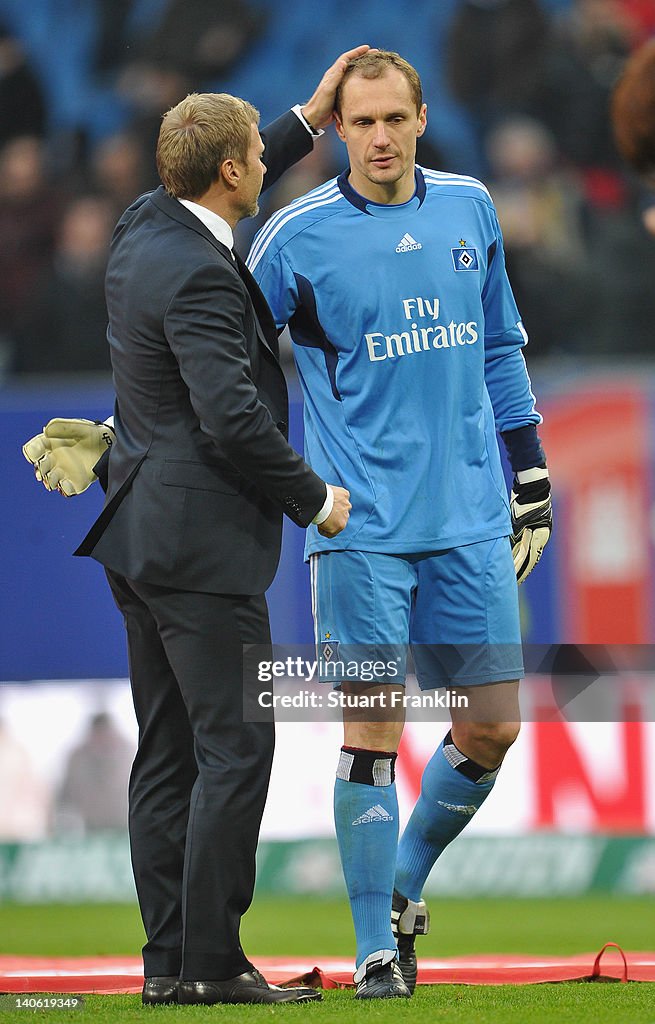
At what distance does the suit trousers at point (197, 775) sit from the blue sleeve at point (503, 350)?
0.90 metres

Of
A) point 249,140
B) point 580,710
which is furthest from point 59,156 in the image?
point 249,140

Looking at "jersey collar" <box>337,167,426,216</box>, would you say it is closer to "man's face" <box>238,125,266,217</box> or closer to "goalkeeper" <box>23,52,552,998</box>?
"goalkeeper" <box>23,52,552,998</box>

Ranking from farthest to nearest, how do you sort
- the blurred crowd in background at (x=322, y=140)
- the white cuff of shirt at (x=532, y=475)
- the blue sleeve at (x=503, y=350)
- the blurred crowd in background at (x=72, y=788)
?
the blurred crowd in background at (x=322, y=140) < the blurred crowd in background at (x=72, y=788) < the white cuff of shirt at (x=532, y=475) < the blue sleeve at (x=503, y=350)

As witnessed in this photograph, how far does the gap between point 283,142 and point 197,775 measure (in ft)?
4.99

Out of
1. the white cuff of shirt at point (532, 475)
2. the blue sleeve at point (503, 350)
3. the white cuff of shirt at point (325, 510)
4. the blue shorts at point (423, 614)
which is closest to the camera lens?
the white cuff of shirt at point (325, 510)

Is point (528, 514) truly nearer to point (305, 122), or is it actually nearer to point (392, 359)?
point (392, 359)

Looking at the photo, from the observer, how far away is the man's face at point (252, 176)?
3.02 m

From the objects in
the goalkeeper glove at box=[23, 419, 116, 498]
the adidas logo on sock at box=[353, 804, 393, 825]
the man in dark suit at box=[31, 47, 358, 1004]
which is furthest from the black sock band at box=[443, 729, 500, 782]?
the goalkeeper glove at box=[23, 419, 116, 498]

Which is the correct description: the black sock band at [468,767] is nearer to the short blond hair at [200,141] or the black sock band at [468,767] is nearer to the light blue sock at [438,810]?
the light blue sock at [438,810]

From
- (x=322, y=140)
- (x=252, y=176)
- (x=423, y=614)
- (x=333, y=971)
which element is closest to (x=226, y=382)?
(x=252, y=176)

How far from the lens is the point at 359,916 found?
3098 mm

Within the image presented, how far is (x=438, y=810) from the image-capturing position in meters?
3.36

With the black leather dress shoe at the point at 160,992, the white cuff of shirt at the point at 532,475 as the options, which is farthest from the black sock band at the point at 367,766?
the white cuff of shirt at the point at 532,475

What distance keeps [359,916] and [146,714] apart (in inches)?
23.8
